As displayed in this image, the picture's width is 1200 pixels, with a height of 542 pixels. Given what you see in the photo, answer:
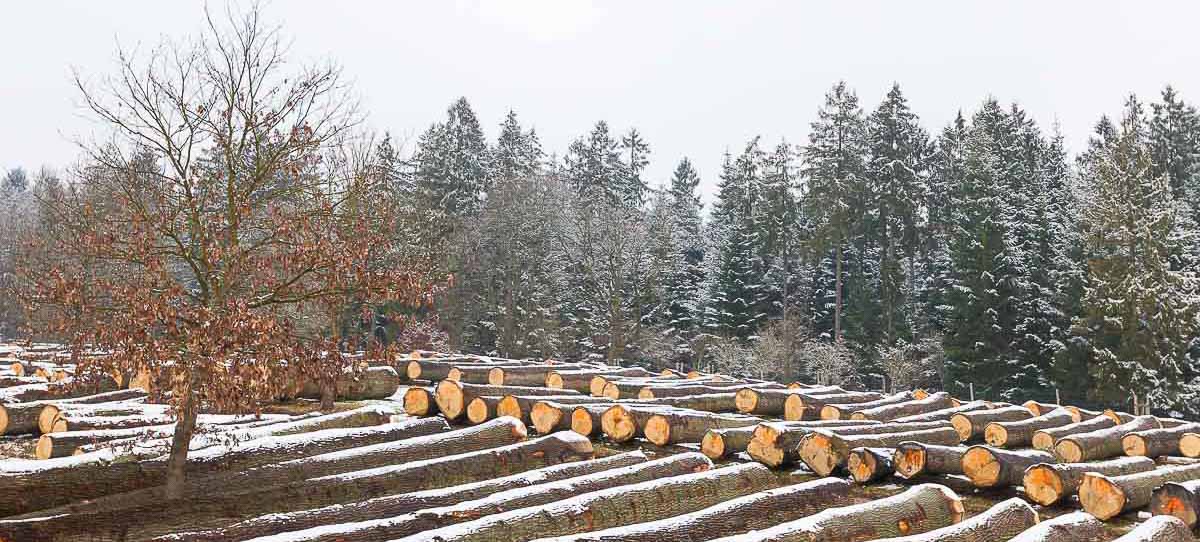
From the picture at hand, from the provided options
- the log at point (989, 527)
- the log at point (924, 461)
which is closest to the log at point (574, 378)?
the log at point (924, 461)

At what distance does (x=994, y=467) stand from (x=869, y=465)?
4.60ft

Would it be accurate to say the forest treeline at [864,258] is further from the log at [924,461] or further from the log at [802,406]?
the log at [924,461]

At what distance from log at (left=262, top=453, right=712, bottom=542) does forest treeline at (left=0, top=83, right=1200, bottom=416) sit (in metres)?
20.9

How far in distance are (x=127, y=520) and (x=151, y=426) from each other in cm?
392

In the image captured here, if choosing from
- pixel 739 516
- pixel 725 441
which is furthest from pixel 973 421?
pixel 739 516

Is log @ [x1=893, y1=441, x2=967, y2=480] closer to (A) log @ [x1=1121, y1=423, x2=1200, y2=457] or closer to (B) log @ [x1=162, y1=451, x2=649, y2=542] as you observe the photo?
(B) log @ [x1=162, y1=451, x2=649, y2=542]

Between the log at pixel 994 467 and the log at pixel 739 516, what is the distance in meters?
1.63

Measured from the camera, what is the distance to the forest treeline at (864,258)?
32750 millimetres

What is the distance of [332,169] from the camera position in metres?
14.4

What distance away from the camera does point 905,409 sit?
16172 millimetres

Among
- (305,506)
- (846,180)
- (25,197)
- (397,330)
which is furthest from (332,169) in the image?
(25,197)

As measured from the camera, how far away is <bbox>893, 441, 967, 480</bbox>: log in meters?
10.5

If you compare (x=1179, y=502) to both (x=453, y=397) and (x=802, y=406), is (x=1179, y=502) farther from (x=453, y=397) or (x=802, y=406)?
(x=453, y=397)

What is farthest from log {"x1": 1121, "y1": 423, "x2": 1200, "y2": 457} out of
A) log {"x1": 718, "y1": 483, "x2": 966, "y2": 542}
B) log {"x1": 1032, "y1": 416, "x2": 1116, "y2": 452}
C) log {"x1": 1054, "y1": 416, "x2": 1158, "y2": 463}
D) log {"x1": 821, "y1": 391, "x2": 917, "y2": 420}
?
log {"x1": 718, "y1": 483, "x2": 966, "y2": 542}
